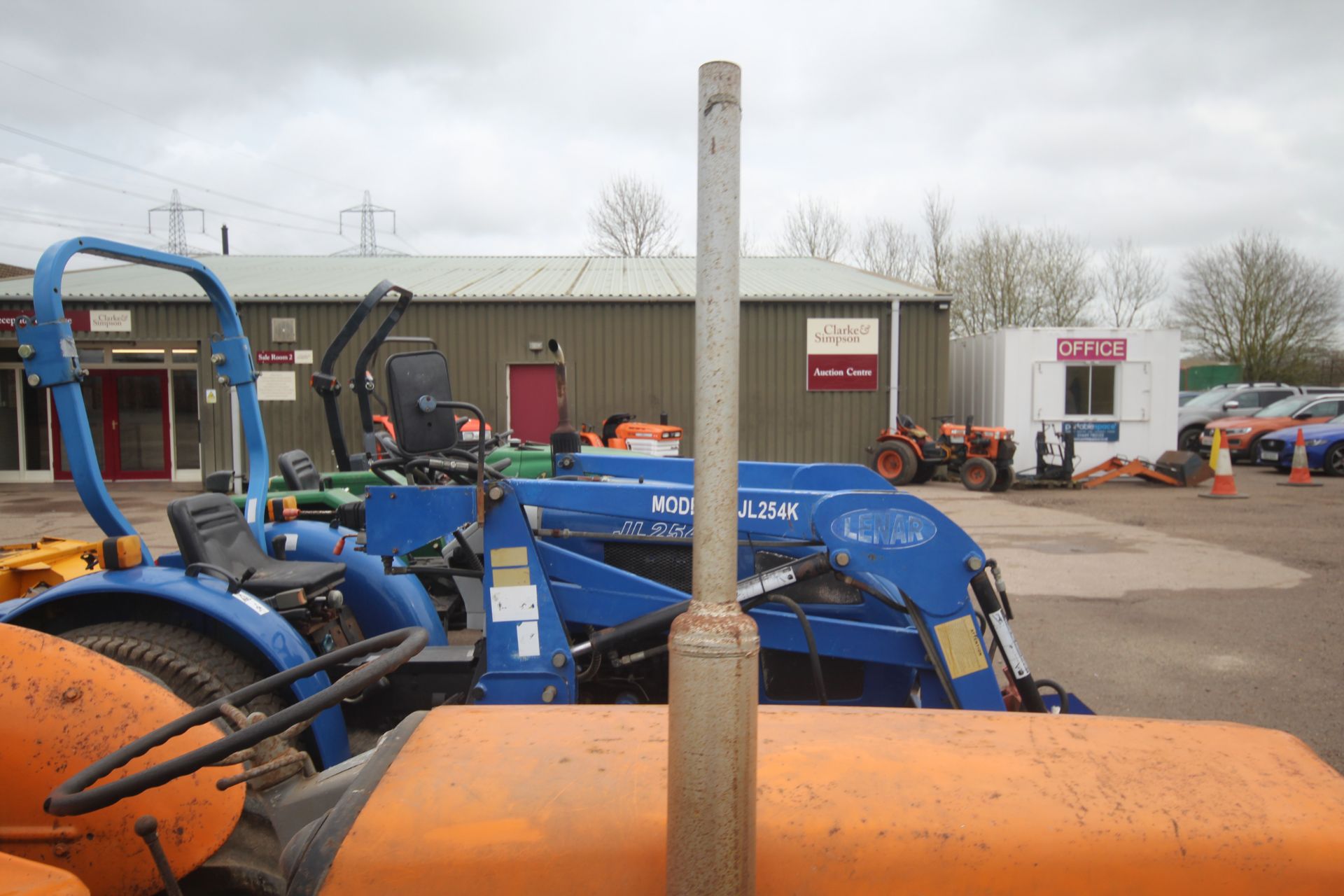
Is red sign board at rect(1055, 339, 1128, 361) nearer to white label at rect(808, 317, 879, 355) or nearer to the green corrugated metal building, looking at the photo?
the green corrugated metal building

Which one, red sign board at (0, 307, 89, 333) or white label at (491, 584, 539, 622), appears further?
red sign board at (0, 307, 89, 333)

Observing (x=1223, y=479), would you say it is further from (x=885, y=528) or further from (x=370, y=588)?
(x=370, y=588)

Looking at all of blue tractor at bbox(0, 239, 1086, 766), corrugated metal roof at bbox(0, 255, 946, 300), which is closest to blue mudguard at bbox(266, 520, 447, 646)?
blue tractor at bbox(0, 239, 1086, 766)

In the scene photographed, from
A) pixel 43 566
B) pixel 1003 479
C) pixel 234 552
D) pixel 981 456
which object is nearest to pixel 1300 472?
pixel 1003 479

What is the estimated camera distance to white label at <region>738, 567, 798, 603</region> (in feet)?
8.59

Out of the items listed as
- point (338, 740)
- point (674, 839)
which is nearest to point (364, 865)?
point (674, 839)

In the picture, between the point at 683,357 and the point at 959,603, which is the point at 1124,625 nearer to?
the point at 959,603

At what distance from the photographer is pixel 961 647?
2.58 metres

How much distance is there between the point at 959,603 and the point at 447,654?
69.8 inches

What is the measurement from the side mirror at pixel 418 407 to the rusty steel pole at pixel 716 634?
2.03 meters

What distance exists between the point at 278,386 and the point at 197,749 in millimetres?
14725

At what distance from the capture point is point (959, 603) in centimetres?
256

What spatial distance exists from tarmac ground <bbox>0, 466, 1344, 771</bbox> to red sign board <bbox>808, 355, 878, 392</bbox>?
3.23m

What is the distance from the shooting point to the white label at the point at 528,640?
2697 millimetres
